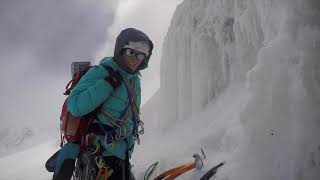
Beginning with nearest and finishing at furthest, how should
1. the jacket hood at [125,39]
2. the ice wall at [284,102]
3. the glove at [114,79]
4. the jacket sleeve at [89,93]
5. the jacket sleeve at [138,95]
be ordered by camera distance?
the ice wall at [284,102] < the jacket sleeve at [89,93] < the glove at [114,79] < the jacket hood at [125,39] < the jacket sleeve at [138,95]

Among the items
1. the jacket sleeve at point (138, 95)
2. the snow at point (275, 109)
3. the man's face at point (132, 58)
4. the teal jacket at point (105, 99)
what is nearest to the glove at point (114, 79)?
the teal jacket at point (105, 99)

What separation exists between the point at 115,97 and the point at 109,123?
0.94ft

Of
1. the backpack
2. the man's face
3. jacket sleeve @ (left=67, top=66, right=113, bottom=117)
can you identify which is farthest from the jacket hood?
the backpack

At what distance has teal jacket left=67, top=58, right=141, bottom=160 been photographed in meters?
3.98

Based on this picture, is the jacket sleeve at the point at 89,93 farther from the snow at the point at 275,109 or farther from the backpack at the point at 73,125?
the snow at the point at 275,109

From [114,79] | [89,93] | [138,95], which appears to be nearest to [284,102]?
[138,95]

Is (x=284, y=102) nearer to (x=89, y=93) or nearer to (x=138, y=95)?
(x=138, y=95)

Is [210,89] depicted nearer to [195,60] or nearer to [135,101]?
[195,60]

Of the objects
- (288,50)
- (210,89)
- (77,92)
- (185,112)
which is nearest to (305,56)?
(288,50)

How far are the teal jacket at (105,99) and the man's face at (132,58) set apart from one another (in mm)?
93

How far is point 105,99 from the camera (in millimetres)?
4109

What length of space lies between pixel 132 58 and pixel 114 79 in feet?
1.19

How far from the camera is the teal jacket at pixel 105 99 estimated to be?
13.1 feet

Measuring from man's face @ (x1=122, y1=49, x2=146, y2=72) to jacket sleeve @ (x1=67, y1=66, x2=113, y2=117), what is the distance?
12.4 inches
